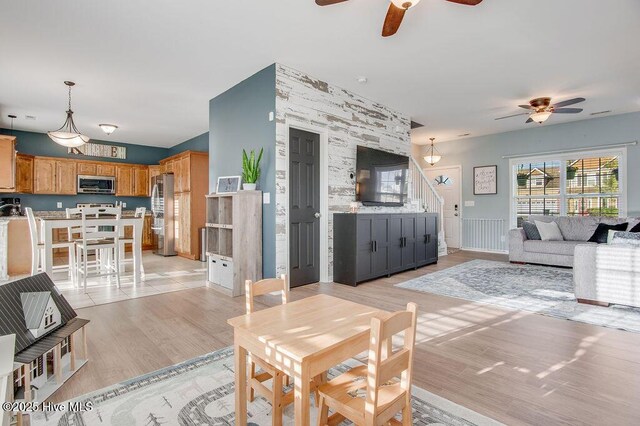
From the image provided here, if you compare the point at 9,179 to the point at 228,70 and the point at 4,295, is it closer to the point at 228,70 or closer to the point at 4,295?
the point at 228,70

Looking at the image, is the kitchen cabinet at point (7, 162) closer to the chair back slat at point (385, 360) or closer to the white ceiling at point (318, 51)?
the white ceiling at point (318, 51)

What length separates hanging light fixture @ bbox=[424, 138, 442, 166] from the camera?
8.38m

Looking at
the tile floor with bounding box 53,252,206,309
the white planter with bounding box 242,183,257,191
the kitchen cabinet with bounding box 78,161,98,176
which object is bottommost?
the tile floor with bounding box 53,252,206,309

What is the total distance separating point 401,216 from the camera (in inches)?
204

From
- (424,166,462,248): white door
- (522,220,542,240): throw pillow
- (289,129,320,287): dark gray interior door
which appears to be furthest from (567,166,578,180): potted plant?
(289,129,320,287): dark gray interior door

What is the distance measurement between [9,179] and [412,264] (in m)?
7.28

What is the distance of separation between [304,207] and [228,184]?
117cm

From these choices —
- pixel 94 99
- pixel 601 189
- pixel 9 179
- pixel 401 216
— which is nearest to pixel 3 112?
pixel 9 179

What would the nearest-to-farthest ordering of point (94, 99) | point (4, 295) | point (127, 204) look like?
point (4, 295) → point (94, 99) → point (127, 204)

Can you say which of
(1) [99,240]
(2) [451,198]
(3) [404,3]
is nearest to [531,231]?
(2) [451,198]

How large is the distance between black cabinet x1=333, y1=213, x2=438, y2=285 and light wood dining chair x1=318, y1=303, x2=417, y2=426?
2.97 metres

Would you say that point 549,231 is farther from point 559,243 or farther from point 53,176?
point 53,176

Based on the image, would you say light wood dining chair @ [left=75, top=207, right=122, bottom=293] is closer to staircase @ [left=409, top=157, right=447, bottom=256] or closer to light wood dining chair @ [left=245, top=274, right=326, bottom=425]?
light wood dining chair @ [left=245, top=274, right=326, bottom=425]

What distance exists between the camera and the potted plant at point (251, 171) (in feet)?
13.4
